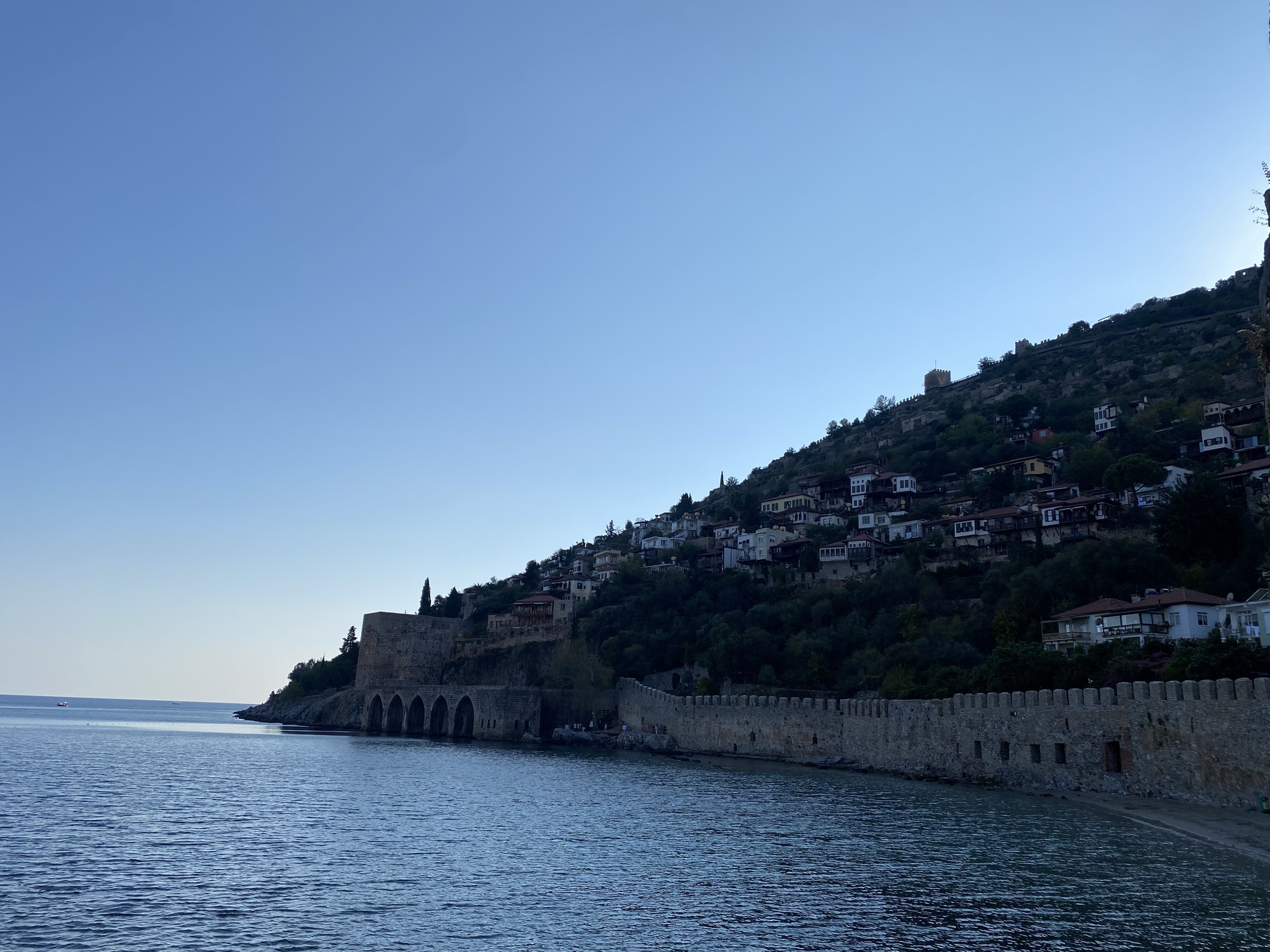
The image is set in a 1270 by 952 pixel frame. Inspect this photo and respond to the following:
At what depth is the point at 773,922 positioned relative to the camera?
14.4 meters

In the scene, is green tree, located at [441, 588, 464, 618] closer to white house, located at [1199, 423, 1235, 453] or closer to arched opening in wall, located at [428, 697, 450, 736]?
arched opening in wall, located at [428, 697, 450, 736]

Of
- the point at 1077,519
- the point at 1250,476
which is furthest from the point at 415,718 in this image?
the point at 1250,476

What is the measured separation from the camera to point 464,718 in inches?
2872

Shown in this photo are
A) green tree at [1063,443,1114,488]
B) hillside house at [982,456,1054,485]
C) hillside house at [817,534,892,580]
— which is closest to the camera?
green tree at [1063,443,1114,488]

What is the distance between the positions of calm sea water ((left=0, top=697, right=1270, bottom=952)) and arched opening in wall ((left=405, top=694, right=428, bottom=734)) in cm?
4229

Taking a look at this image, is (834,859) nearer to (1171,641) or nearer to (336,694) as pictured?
(1171,641)

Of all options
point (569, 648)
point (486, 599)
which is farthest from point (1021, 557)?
point (486, 599)

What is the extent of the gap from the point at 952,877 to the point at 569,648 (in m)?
50.0

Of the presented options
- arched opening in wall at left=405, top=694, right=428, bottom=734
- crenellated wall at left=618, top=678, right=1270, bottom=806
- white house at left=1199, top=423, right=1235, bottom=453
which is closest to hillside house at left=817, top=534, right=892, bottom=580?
crenellated wall at left=618, top=678, right=1270, bottom=806

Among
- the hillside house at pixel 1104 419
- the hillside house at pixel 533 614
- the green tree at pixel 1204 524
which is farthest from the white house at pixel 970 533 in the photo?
the hillside house at pixel 533 614

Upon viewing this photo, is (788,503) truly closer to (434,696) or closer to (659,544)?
(659,544)

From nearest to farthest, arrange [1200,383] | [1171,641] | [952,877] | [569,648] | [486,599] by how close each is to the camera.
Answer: [952,877]
[1171,641]
[569,648]
[1200,383]
[486,599]

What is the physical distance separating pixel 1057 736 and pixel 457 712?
5210 cm

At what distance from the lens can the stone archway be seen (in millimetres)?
79125
